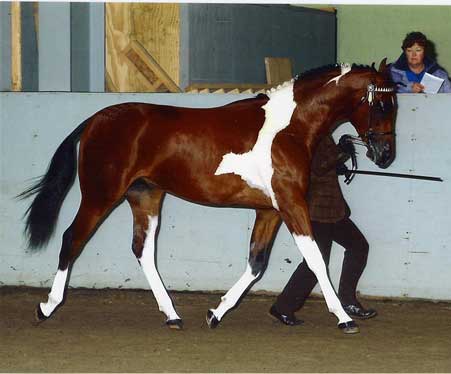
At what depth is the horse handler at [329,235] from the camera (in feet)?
22.9

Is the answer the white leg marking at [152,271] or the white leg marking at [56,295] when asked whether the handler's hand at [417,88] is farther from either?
Result: the white leg marking at [56,295]

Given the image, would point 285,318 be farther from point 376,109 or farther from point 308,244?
point 376,109

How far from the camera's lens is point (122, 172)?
23.0 ft

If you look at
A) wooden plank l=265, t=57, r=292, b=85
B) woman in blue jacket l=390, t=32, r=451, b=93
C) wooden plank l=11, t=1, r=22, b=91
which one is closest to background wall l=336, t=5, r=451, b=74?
wooden plank l=265, t=57, r=292, b=85

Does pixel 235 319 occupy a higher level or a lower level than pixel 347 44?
lower

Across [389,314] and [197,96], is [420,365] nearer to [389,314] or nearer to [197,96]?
[389,314]

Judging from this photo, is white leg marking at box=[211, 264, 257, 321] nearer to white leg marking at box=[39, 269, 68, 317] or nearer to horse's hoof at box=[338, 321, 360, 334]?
horse's hoof at box=[338, 321, 360, 334]

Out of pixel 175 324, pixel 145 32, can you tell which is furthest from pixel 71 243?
pixel 145 32

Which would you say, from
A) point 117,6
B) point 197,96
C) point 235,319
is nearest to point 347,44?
point 117,6

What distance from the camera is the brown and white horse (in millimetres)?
6820

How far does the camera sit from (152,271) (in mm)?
7195

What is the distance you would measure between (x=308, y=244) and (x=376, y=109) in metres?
0.99

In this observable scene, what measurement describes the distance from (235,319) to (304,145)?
4.37 feet

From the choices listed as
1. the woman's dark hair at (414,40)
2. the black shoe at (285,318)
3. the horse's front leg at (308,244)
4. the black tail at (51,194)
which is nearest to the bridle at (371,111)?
the horse's front leg at (308,244)
